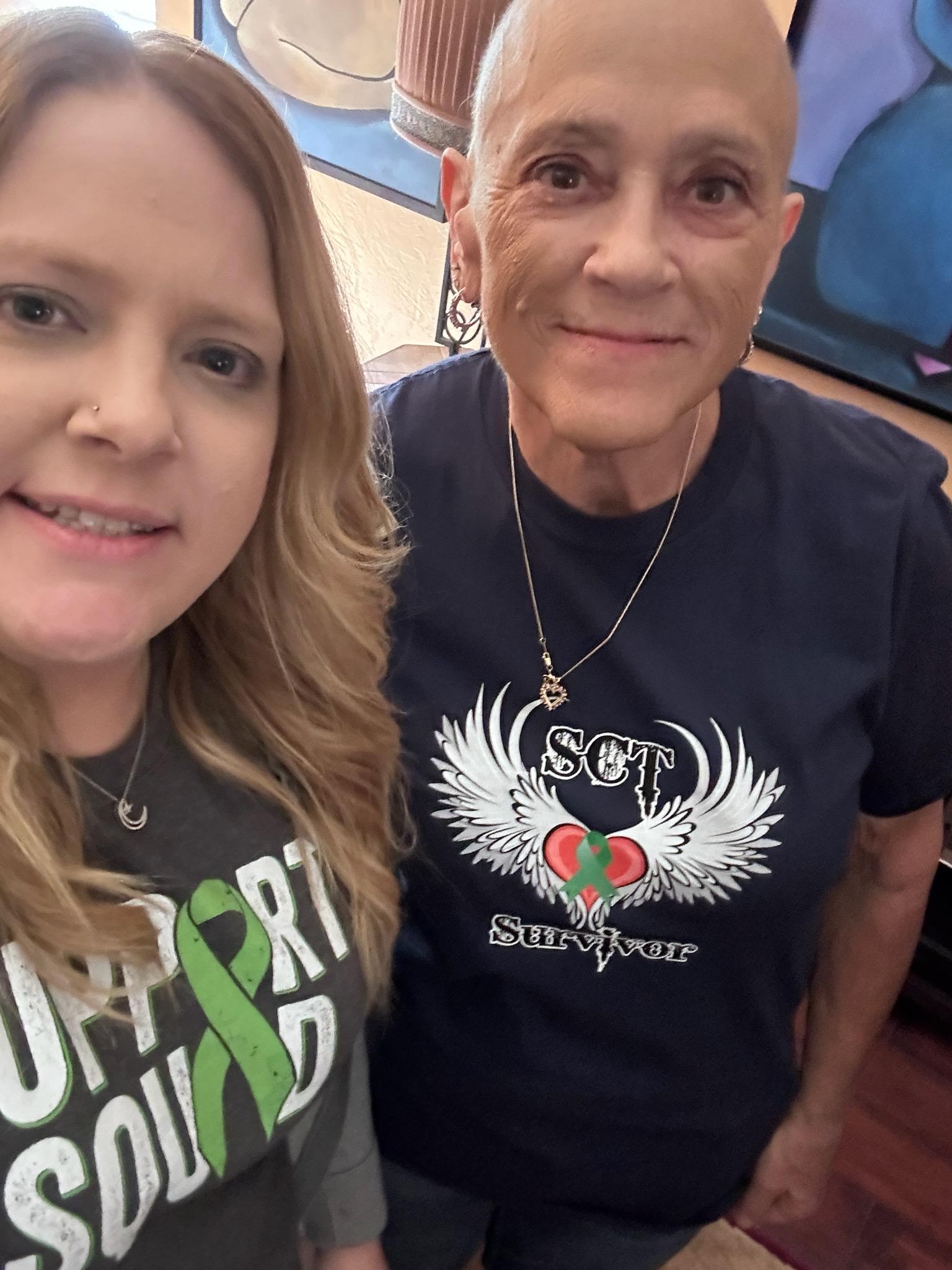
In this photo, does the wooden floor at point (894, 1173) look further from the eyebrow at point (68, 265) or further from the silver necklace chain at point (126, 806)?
the eyebrow at point (68, 265)

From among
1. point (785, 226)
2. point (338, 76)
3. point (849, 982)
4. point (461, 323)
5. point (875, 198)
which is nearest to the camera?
point (785, 226)

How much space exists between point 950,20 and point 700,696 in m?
1.11

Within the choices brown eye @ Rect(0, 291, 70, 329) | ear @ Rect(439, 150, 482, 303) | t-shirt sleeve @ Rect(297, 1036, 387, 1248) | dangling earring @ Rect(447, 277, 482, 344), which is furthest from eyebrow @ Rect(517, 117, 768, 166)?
dangling earring @ Rect(447, 277, 482, 344)

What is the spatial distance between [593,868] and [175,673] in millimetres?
377

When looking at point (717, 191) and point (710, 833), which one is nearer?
point (717, 191)

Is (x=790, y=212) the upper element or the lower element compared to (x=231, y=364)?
upper

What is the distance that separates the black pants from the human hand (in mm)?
82

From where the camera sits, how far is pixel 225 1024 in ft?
2.34

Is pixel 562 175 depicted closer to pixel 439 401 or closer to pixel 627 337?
pixel 627 337

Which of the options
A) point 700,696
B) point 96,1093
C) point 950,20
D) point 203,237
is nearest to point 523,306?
point 203,237

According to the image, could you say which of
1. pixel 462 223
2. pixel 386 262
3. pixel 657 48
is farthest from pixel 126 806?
pixel 386 262

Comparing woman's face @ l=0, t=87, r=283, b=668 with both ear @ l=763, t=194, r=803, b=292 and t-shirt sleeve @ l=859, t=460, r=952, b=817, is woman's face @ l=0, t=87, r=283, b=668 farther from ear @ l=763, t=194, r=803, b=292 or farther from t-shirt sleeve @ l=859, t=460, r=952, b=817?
t-shirt sleeve @ l=859, t=460, r=952, b=817

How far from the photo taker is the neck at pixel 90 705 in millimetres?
707

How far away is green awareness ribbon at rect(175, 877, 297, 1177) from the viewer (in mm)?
702
